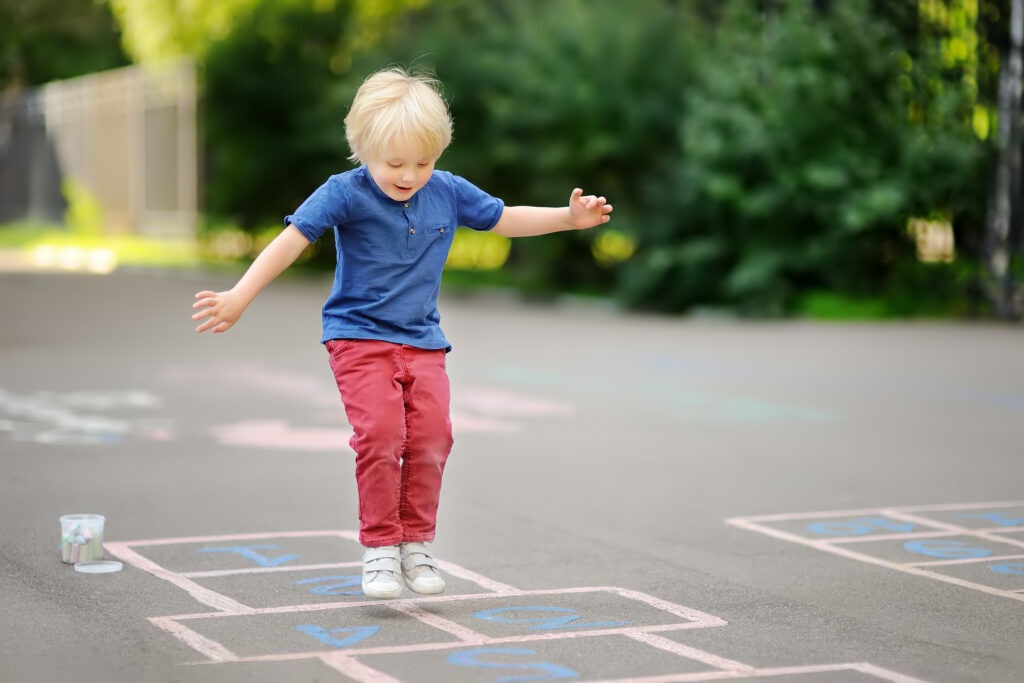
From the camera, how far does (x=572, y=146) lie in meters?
23.0

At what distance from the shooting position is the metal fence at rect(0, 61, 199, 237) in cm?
3797

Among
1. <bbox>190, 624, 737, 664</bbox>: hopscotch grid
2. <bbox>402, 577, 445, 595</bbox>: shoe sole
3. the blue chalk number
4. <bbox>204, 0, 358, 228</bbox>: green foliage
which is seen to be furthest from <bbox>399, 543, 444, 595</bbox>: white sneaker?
<bbox>204, 0, 358, 228</bbox>: green foliage

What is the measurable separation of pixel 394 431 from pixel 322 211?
2.56 feet

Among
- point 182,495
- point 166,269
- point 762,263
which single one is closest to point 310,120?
point 166,269

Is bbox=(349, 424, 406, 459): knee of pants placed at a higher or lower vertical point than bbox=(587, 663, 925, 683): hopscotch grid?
higher

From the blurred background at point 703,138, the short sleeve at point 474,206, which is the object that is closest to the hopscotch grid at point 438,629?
the short sleeve at point 474,206

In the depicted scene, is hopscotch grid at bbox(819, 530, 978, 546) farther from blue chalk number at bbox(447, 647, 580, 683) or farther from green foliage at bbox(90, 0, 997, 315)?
green foliage at bbox(90, 0, 997, 315)

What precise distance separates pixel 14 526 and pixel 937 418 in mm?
6731

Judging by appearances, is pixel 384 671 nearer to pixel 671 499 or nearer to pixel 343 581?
pixel 343 581

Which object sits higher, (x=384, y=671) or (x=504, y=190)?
(x=504, y=190)

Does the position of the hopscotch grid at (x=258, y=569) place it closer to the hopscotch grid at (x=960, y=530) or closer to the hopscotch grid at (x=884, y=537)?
the hopscotch grid at (x=884, y=537)

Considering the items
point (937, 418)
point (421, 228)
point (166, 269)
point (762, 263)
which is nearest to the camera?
point (421, 228)

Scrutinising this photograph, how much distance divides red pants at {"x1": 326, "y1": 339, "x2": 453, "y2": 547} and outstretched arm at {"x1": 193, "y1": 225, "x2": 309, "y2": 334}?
38 cm

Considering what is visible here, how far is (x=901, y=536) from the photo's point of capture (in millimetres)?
7414
